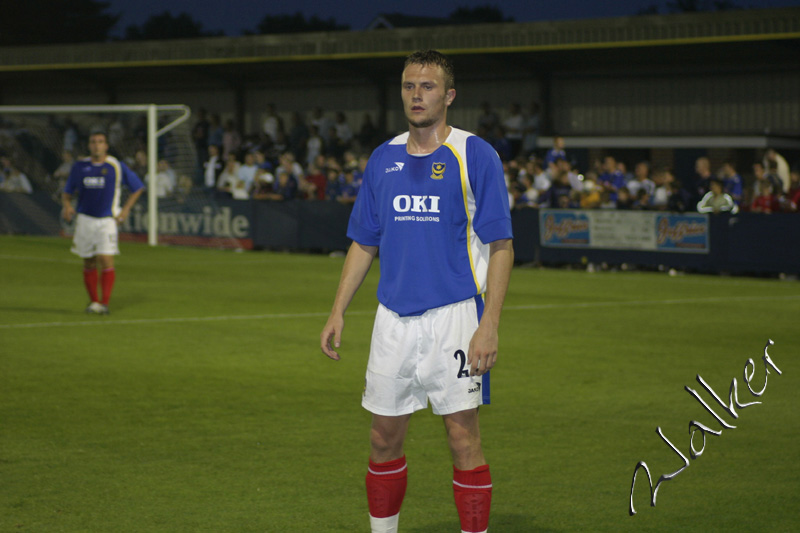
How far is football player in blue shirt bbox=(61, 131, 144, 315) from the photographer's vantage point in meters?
13.8

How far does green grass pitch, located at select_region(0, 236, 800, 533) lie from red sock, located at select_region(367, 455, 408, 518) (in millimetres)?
873

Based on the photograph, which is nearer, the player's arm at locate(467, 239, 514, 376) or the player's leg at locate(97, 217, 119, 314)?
the player's arm at locate(467, 239, 514, 376)

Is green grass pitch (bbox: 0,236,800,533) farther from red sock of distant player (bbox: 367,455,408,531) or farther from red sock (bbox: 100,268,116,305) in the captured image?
red sock of distant player (bbox: 367,455,408,531)

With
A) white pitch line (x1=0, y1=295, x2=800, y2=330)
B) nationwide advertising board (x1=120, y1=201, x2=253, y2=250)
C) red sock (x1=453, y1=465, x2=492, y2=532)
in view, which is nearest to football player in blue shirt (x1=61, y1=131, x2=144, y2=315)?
white pitch line (x1=0, y1=295, x2=800, y2=330)

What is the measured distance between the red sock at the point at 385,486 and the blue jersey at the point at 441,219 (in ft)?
2.14

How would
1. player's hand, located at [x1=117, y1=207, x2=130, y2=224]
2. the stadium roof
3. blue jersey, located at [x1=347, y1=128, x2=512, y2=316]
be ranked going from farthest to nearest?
the stadium roof < player's hand, located at [x1=117, y1=207, x2=130, y2=224] < blue jersey, located at [x1=347, y1=128, x2=512, y2=316]

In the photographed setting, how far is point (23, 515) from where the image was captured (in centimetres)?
575

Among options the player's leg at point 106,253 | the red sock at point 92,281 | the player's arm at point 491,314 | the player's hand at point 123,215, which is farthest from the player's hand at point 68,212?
the player's arm at point 491,314

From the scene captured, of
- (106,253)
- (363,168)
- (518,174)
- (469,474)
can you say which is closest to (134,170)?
(363,168)

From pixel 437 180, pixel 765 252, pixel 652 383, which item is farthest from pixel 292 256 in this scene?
pixel 437 180

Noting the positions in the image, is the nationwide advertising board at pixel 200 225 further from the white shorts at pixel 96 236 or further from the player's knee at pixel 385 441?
the player's knee at pixel 385 441

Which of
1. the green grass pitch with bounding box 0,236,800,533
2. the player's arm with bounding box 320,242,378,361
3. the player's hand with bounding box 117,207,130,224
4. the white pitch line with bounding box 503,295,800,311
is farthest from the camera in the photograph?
the white pitch line with bounding box 503,295,800,311

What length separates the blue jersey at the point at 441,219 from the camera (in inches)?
181

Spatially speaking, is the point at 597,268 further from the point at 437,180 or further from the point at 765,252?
the point at 437,180
